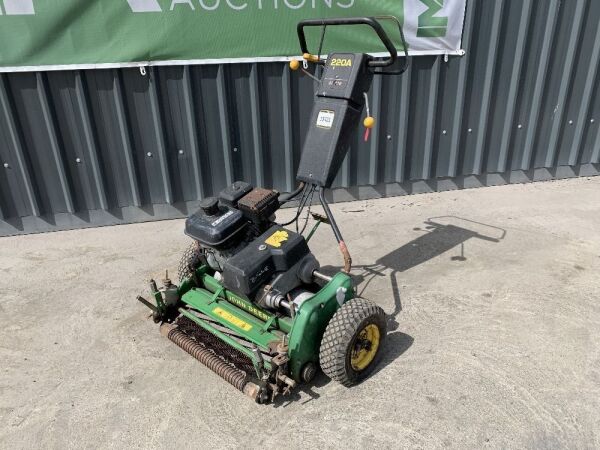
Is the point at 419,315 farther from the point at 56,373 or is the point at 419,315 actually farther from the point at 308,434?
the point at 56,373

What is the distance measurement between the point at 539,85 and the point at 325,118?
437 cm

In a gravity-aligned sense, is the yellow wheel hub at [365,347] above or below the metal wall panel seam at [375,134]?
below

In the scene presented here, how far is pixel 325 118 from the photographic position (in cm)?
357

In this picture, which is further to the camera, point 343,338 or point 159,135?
point 159,135

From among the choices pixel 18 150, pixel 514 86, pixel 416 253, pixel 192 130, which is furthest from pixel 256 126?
pixel 514 86

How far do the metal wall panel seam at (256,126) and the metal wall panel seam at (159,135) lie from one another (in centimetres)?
107

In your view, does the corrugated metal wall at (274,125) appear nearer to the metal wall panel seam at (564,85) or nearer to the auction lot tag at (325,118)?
the metal wall panel seam at (564,85)

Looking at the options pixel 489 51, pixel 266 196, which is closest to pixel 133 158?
pixel 266 196

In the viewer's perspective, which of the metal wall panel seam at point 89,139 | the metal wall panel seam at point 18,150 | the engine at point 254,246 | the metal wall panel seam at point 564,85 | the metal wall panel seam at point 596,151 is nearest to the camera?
the engine at point 254,246

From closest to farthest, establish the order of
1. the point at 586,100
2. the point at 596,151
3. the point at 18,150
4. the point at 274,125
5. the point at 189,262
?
the point at 189,262
the point at 18,150
the point at 274,125
the point at 586,100
the point at 596,151

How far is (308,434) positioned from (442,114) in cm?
477

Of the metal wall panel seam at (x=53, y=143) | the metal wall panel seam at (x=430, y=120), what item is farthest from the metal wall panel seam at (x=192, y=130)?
the metal wall panel seam at (x=430, y=120)

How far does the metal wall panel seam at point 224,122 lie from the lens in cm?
556

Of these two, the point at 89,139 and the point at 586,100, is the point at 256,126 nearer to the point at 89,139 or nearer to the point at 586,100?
the point at 89,139
